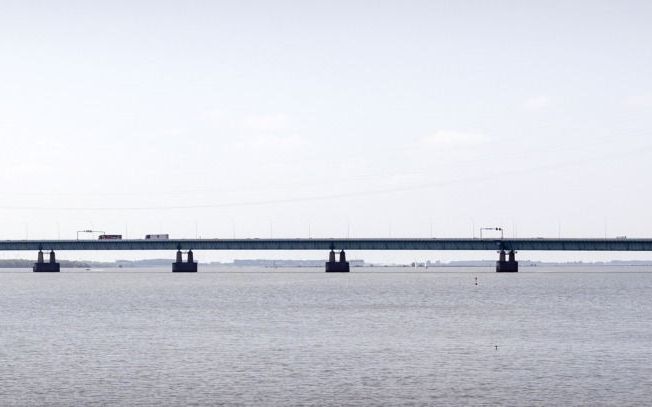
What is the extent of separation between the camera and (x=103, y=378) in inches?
2078

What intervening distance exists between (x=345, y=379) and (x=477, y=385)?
699 cm

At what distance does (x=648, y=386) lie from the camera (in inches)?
1930

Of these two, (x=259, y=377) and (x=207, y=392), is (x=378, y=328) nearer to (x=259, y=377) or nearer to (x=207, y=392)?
(x=259, y=377)

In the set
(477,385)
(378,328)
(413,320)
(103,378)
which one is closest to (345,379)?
(477,385)

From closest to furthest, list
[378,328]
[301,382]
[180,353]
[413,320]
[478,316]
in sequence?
[301,382] < [180,353] < [378,328] < [413,320] < [478,316]

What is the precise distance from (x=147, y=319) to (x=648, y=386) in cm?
5964

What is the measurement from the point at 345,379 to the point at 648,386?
15296mm

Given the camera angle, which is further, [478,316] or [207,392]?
[478,316]

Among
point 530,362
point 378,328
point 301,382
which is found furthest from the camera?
point 378,328

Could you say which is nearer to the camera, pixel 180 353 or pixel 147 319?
pixel 180 353

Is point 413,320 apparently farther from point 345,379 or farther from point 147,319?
point 345,379

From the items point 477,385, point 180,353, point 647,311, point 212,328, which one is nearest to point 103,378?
point 180,353

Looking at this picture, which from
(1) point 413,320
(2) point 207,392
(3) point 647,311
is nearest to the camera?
(2) point 207,392

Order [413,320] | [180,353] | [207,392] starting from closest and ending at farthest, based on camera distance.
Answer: [207,392], [180,353], [413,320]
